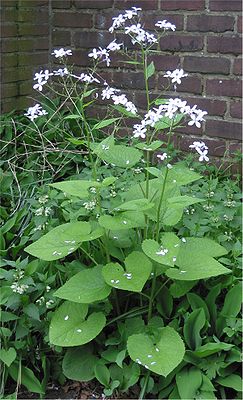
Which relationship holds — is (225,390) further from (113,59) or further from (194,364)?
(113,59)

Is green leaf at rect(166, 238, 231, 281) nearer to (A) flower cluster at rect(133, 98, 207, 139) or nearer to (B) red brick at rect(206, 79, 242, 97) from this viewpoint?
(A) flower cluster at rect(133, 98, 207, 139)

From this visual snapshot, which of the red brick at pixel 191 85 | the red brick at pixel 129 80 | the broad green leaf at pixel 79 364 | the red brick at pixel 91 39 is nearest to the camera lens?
the broad green leaf at pixel 79 364

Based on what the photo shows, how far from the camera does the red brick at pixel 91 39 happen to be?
12.2ft

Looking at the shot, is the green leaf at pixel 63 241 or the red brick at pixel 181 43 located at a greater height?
the red brick at pixel 181 43

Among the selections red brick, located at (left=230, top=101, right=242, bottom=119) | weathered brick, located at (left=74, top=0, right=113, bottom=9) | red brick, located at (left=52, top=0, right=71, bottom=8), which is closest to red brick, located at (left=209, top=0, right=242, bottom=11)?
red brick, located at (left=230, top=101, right=242, bottom=119)

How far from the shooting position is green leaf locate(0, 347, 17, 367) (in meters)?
1.99

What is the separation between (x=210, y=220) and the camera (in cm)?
234

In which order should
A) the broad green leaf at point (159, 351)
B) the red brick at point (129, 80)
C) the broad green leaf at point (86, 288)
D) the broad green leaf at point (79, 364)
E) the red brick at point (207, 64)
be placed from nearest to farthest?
1. the broad green leaf at point (159, 351)
2. the broad green leaf at point (86, 288)
3. the broad green leaf at point (79, 364)
4. the red brick at point (207, 64)
5. the red brick at point (129, 80)

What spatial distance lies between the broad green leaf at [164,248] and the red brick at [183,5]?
5.83 ft

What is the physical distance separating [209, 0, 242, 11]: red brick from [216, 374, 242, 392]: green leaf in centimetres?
195

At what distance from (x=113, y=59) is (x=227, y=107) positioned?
798mm

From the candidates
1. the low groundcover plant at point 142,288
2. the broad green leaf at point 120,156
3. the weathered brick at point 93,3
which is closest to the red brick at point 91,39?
the weathered brick at point 93,3

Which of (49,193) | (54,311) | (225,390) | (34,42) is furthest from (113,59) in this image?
A: (225,390)

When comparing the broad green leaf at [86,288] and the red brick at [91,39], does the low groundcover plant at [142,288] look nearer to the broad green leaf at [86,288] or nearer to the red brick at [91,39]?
the broad green leaf at [86,288]
